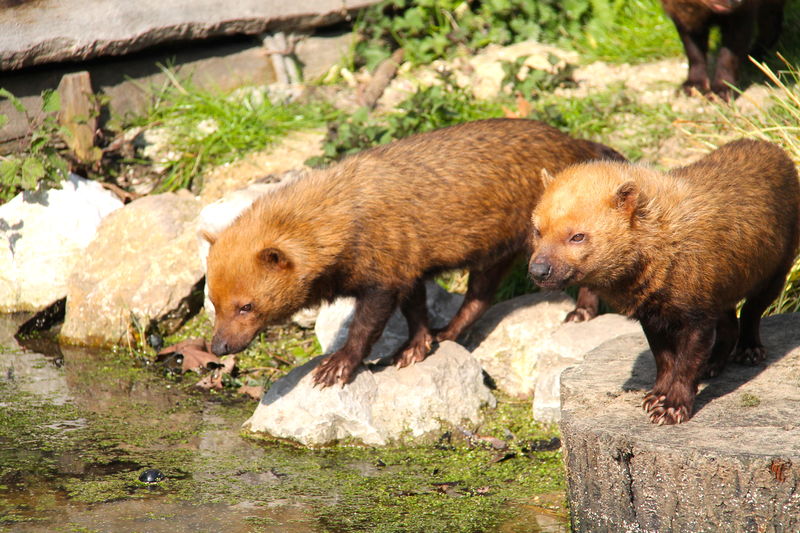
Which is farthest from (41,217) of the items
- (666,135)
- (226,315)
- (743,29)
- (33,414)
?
(743,29)

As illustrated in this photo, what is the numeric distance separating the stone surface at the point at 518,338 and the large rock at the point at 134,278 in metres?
2.66

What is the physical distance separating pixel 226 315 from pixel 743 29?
6073mm

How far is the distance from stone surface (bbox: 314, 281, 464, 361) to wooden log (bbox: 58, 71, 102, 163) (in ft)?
11.1

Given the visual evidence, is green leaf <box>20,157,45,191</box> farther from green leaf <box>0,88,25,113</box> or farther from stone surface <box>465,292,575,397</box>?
stone surface <box>465,292,575,397</box>

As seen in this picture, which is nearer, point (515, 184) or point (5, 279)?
point (515, 184)

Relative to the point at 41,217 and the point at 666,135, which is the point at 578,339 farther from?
the point at 41,217

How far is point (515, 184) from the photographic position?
23.9ft

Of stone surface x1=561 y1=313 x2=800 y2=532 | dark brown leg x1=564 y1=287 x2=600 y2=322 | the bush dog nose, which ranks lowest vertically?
dark brown leg x1=564 y1=287 x2=600 y2=322

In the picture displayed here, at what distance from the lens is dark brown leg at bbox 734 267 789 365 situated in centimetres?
575

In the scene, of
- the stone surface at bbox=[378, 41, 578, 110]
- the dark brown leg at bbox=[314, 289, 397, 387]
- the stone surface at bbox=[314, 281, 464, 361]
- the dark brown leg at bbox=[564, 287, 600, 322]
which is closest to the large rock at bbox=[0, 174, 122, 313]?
the stone surface at bbox=[314, 281, 464, 361]

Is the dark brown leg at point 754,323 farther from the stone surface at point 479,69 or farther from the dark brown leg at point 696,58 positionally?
the stone surface at point 479,69

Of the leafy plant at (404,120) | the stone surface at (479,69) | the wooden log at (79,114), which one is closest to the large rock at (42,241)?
the wooden log at (79,114)

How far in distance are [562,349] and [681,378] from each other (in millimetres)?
2239

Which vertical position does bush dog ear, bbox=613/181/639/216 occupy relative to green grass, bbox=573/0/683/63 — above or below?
above
